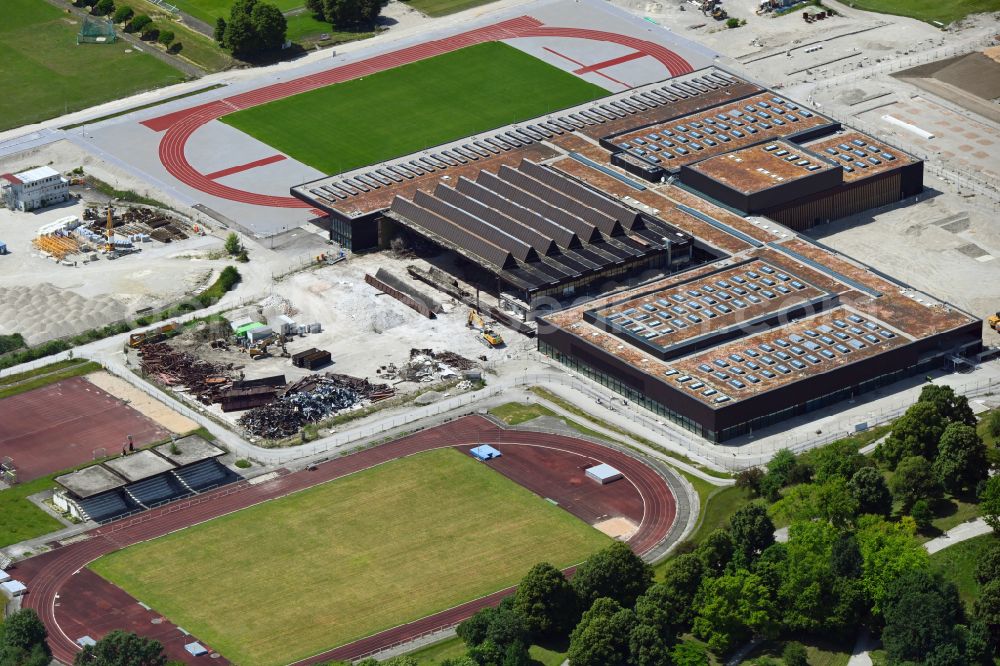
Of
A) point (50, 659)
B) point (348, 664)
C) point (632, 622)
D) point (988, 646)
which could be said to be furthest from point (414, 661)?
point (988, 646)

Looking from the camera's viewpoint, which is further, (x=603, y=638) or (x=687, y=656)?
(x=687, y=656)

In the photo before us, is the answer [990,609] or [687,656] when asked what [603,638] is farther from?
[990,609]

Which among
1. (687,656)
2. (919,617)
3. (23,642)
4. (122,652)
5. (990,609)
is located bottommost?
(687,656)

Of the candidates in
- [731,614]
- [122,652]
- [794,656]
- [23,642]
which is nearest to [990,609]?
[794,656]

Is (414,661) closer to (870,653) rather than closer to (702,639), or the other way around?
(702,639)

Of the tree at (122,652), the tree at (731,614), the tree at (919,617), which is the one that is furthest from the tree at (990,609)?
the tree at (122,652)

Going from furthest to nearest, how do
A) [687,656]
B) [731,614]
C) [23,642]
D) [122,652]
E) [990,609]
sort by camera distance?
1. [731,614]
2. [23,642]
3. [990,609]
4. [687,656]
5. [122,652]

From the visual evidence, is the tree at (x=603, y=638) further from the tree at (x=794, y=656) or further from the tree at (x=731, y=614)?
the tree at (x=794, y=656)
